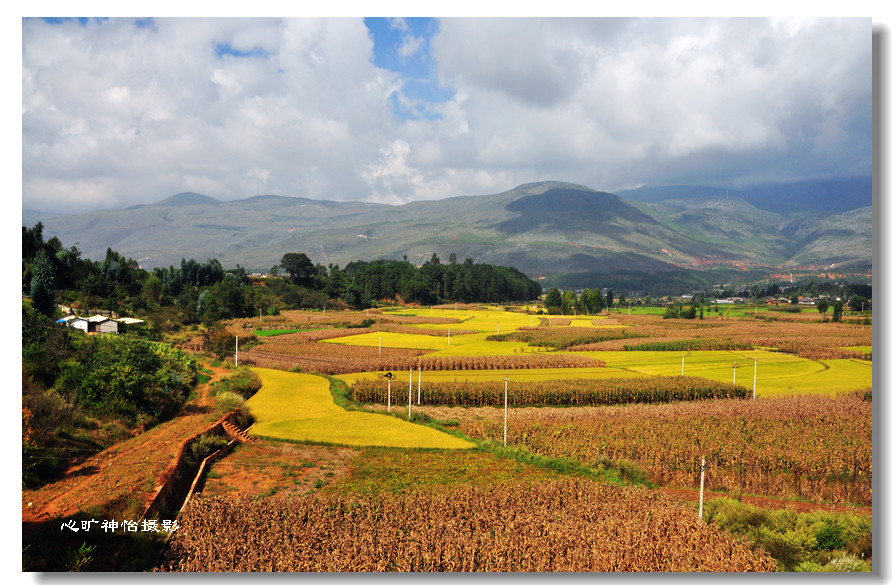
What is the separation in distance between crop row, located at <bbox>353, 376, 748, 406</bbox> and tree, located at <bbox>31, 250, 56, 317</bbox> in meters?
12.7

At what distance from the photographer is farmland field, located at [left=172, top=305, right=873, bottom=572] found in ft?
26.2

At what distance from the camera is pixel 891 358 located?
28.4 feet

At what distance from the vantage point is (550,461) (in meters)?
14.6

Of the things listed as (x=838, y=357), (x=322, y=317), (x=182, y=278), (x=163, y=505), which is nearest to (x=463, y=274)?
(x=322, y=317)

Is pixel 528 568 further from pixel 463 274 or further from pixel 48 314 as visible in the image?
pixel 463 274

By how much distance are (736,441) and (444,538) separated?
40.4 feet

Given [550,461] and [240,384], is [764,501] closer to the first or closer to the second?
[550,461]

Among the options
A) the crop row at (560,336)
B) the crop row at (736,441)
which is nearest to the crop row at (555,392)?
the crop row at (736,441)

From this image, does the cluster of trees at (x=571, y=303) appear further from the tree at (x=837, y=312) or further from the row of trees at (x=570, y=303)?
the tree at (x=837, y=312)

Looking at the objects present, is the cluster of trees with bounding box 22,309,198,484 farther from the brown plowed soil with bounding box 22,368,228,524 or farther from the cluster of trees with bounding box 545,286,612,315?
the cluster of trees with bounding box 545,286,612,315

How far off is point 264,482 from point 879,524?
39.5ft

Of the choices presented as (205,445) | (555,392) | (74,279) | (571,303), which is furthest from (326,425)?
(571,303)

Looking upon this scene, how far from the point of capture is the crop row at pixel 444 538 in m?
7.70

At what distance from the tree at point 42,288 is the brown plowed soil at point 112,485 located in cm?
878
